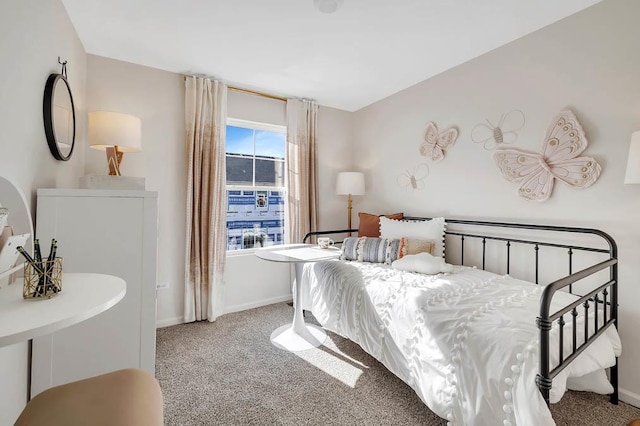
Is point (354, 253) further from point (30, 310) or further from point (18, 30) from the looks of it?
point (18, 30)

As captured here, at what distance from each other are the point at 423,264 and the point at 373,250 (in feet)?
1.69

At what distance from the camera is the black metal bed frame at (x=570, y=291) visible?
3.47ft

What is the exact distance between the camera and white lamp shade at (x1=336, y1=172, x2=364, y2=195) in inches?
135

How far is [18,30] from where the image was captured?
4.04 feet

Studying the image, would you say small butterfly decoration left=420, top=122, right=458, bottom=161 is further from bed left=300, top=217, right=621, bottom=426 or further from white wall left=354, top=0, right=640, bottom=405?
bed left=300, top=217, right=621, bottom=426

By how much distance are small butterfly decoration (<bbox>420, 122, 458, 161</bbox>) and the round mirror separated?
2.84m

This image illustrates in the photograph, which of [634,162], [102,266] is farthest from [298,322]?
[634,162]

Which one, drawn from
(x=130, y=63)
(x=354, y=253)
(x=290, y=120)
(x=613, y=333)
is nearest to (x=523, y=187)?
(x=613, y=333)

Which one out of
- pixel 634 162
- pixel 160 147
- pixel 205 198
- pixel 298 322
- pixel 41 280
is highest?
pixel 160 147

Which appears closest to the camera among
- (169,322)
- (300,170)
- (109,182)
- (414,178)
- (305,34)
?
(109,182)

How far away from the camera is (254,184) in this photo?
11.0ft

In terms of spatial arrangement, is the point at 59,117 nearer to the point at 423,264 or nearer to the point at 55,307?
the point at 55,307

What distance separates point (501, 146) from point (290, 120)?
2162 millimetres

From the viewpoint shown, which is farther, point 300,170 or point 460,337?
point 300,170
